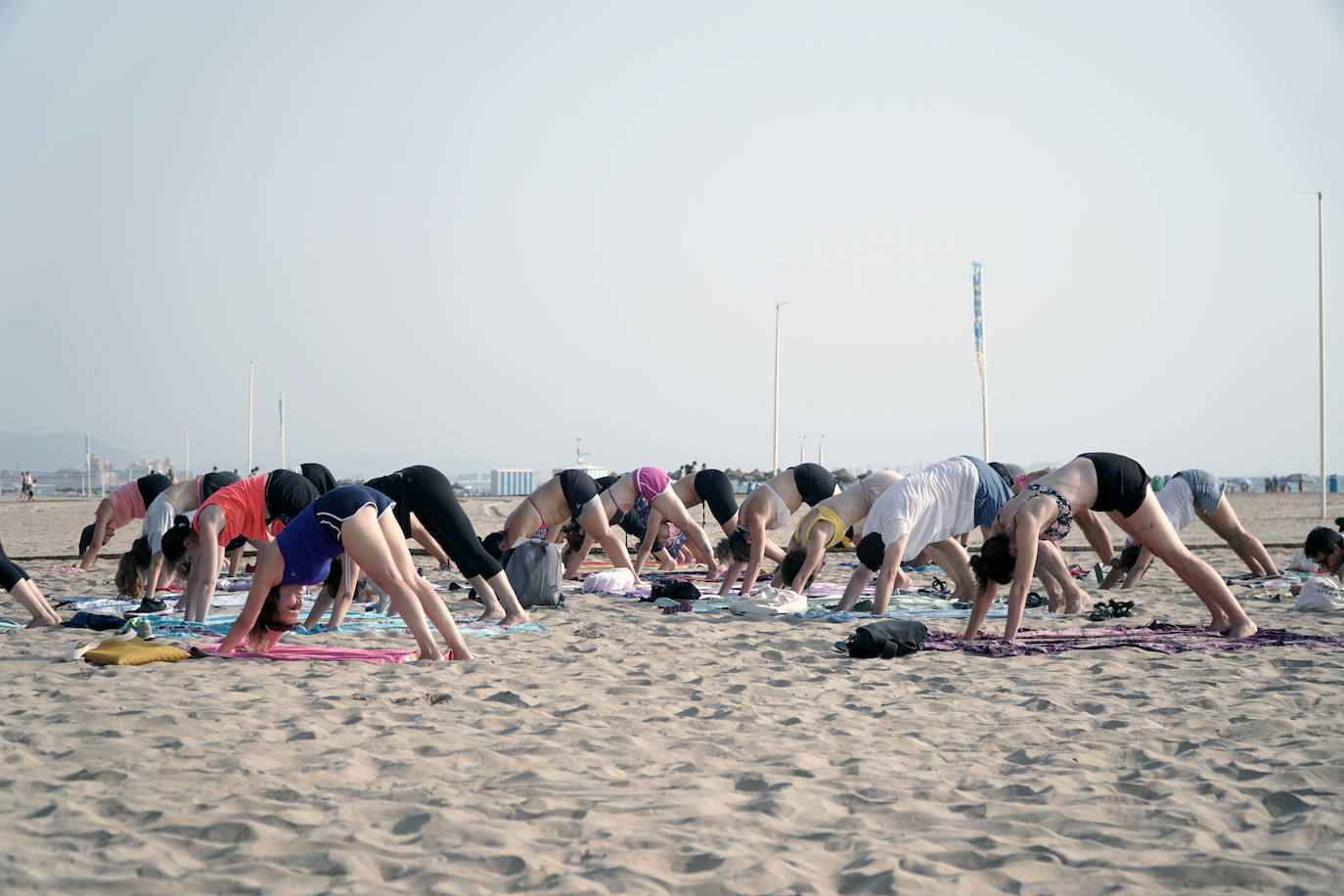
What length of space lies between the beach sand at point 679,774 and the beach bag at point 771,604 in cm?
204

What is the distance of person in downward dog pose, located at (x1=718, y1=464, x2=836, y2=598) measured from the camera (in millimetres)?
9172

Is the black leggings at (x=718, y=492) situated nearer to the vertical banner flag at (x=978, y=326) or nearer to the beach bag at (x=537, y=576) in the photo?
the beach bag at (x=537, y=576)

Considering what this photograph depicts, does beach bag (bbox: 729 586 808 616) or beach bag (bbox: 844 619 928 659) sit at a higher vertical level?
beach bag (bbox: 844 619 928 659)

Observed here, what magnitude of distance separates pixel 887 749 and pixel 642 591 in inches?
229

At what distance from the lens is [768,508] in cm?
931

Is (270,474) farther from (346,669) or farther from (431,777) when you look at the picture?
(431,777)

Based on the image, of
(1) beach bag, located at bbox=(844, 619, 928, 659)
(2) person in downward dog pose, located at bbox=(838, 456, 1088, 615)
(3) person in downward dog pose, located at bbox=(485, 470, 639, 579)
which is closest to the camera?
(1) beach bag, located at bbox=(844, 619, 928, 659)

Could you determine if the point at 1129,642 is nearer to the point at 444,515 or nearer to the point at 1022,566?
the point at 1022,566

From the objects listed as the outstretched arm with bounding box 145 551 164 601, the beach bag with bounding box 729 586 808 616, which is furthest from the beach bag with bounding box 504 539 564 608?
the outstretched arm with bounding box 145 551 164 601

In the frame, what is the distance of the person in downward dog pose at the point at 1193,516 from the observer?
29.5 feet

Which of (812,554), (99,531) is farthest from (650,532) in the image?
(99,531)

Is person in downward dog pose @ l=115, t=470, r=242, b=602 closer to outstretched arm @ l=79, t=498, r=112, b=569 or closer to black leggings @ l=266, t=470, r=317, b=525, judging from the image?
black leggings @ l=266, t=470, r=317, b=525

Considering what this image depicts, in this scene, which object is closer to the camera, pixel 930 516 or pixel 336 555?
pixel 336 555

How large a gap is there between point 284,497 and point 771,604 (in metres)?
3.67
